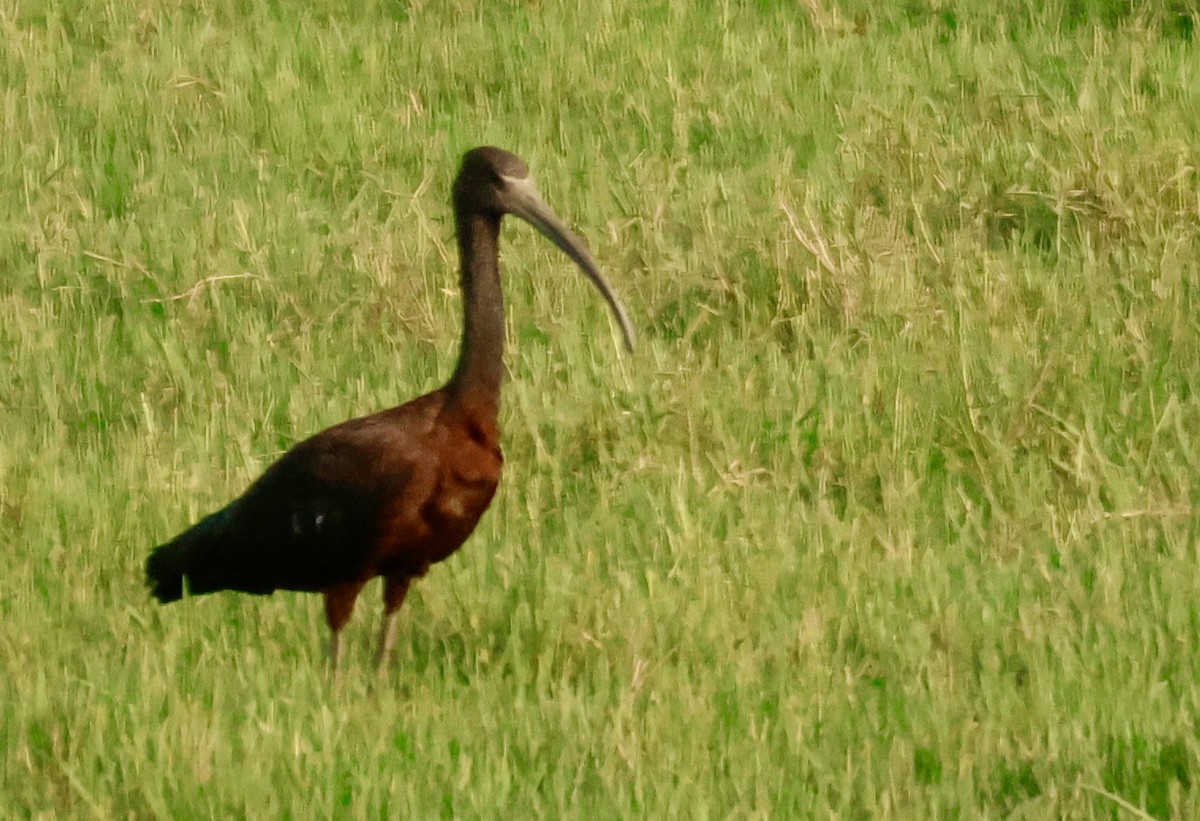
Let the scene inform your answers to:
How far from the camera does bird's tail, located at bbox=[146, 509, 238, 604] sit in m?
4.86

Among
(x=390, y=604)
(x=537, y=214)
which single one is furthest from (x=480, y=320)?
(x=390, y=604)

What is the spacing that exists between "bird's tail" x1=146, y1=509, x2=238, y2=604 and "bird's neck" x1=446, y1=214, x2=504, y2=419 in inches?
26.4

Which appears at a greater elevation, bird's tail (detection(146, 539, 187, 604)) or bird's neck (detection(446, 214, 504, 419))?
bird's neck (detection(446, 214, 504, 419))

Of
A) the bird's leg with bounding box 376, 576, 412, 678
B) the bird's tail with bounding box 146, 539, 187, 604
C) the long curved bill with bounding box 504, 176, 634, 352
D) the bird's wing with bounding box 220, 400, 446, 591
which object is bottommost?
the bird's leg with bounding box 376, 576, 412, 678

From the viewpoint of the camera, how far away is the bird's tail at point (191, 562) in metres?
4.86

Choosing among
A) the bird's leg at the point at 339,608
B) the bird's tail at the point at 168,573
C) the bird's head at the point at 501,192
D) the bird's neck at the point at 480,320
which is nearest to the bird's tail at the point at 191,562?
the bird's tail at the point at 168,573

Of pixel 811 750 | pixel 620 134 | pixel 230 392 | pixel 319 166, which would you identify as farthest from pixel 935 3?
pixel 811 750

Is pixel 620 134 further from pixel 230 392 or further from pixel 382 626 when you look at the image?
pixel 382 626

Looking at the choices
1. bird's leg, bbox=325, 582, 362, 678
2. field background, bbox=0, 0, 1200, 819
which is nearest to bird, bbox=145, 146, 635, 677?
bird's leg, bbox=325, 582, 362, 678

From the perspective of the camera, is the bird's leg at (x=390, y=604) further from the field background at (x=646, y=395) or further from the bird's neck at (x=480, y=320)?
the bird's neck at (x=480, y=320)

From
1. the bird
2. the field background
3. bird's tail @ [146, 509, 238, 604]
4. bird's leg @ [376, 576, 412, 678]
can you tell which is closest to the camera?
the field background

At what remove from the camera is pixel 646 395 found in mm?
6105

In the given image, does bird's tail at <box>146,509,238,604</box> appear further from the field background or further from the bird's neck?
the bird's neck

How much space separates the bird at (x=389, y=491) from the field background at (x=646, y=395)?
0.52 feet
